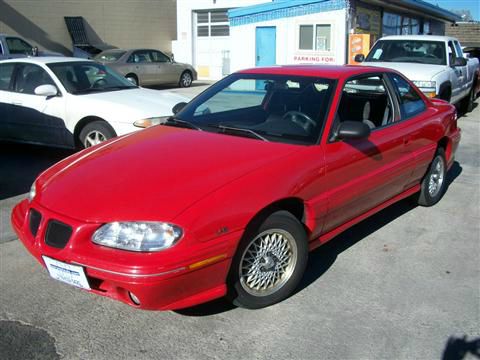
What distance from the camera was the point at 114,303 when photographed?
3.51 meters

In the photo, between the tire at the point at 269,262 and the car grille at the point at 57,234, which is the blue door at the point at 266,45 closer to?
the tire at the point at 269,262

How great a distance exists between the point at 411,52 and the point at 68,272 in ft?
31.3

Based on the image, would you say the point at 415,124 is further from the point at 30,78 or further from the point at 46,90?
the point at 30,78

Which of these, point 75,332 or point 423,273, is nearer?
point 75,332

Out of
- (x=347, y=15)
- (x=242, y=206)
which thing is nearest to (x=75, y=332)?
(x=242, y=206)

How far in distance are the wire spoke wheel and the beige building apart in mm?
21392

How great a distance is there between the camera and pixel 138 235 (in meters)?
2.86

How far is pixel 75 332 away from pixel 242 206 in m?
1.27

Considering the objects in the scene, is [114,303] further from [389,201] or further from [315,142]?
[389,201]

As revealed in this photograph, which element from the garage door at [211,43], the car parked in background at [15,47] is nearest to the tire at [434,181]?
the car parked in background at [15,47]

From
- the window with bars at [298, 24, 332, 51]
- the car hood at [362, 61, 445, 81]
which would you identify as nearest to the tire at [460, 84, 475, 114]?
the car hood at [362, 61, 445, 81]

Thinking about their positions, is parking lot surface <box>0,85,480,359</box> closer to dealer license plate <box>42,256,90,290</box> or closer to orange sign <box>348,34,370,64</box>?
dealer license plate <box>42,256,90,290</box>

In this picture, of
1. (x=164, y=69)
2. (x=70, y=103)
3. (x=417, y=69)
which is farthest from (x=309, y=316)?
(x=164, y=69)

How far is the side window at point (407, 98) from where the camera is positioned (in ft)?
16.1
